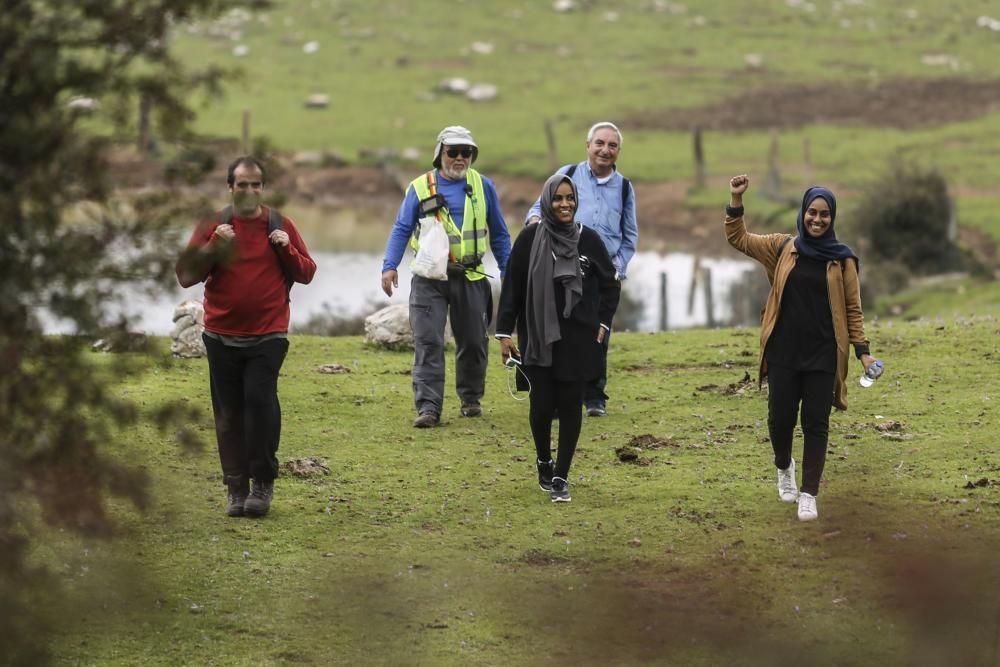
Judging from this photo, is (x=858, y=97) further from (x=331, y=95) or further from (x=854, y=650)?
(x=854, y=650)

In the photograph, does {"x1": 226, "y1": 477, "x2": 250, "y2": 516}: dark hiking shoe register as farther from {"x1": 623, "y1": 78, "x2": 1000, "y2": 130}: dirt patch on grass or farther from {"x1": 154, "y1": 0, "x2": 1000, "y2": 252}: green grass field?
{"x1": 623, "y1": 78, "x2": 1000, "y2": 130}: dirt patch on grass

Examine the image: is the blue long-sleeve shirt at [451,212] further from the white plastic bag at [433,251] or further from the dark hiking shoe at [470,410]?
the dark hiking shoe at [470,410]

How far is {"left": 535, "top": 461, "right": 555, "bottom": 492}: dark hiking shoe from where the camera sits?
38.5 ft

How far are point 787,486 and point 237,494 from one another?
3737 millimetres

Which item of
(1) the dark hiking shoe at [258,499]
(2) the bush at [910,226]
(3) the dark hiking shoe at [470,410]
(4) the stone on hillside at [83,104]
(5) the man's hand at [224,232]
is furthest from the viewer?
(2) the bush at [910,226]

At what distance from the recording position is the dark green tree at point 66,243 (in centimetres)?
649

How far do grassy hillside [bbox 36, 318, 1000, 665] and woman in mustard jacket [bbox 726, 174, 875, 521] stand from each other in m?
0.68

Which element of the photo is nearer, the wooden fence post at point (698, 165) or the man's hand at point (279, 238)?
the man's hand at point (279, 238)

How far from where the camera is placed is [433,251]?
535 inches

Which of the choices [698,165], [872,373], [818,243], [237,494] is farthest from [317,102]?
[872,373]

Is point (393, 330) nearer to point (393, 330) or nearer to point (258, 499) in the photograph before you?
point (393, 330)

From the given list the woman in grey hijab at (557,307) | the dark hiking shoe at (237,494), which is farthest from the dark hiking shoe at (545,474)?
the dark hiking shoe at (237,494)

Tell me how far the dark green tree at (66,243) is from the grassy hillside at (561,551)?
658mm

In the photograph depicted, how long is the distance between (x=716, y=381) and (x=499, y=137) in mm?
41764
